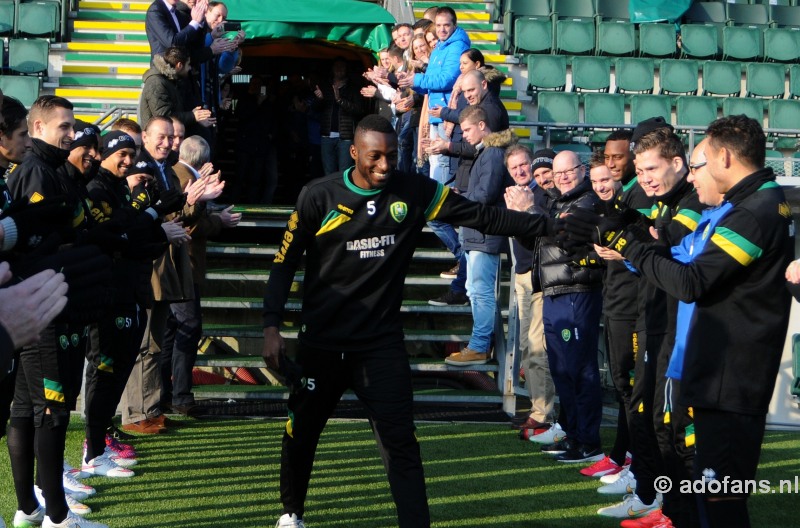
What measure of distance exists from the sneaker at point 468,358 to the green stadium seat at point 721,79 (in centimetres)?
919

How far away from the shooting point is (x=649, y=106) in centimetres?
1563

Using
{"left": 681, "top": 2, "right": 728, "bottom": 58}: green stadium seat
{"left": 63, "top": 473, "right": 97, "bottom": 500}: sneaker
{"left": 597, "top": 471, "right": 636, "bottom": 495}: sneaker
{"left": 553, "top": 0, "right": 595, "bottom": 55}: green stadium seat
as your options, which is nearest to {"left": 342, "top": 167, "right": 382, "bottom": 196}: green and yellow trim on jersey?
{"left": 63, "top": 473, "right": 97, "bottom": 500}: sneaker

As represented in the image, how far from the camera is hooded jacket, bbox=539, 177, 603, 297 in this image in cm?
739

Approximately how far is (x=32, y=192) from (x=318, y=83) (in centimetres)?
1049

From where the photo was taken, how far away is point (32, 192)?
537 cm

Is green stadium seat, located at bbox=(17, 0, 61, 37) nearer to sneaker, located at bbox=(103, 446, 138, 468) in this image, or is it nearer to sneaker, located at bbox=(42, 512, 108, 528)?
sneaker, located at bbox=(103, 446, 138, 468)

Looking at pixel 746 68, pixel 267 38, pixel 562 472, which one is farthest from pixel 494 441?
pixel 746 68

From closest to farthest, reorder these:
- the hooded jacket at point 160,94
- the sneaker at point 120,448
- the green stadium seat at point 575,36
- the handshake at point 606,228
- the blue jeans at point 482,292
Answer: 1. the handshake at point 606,228
2. the sneaker at point 120,448
3. the blue jeans at point 482,292
4. the hooded jacket at point 160,94
5. the green stadium seat at point 575,36

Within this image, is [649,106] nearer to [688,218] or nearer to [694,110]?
[694,110]

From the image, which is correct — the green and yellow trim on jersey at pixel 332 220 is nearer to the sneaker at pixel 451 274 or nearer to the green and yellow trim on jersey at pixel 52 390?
the green and yellow trim on jersey at pixel 52 390

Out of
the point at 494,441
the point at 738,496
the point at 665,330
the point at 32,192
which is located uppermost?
the point at 32,192

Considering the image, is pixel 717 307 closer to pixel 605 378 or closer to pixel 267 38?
pixel 605 378

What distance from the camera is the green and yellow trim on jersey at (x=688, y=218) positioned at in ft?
15.8

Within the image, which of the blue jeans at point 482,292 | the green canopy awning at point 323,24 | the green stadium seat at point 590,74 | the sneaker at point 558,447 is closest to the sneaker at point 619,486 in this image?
the sneaker at point 558,447
